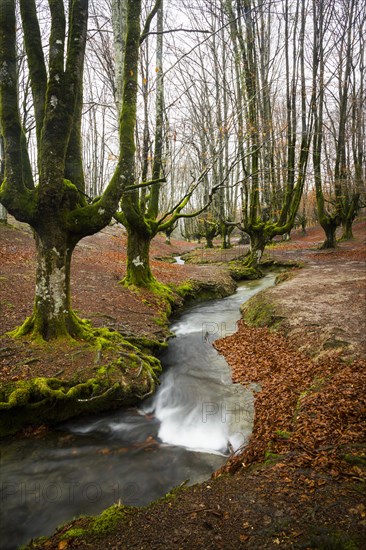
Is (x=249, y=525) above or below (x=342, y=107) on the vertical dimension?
below

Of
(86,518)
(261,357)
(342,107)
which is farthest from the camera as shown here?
(342,107)

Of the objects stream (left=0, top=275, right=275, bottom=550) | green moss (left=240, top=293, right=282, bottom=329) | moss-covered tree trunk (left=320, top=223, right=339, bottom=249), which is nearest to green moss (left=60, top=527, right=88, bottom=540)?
stream (left=0, top=275, right=275, bottom=550)

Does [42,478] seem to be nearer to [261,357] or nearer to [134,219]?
[261,357]

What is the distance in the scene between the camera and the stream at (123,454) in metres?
3.51

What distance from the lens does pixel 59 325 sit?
5.45m

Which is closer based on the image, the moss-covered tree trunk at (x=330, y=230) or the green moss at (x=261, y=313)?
the green moss at (x=261, y=313)

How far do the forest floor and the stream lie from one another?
522mm

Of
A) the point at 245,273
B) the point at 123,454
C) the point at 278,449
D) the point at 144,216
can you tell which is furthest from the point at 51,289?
the point at 245,273

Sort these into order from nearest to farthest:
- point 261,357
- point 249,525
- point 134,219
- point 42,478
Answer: point 249,525, point 42,478, point 261,357, point 134,219

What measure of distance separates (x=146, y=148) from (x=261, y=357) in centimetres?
742

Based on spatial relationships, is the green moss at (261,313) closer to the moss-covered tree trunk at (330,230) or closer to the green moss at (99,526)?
the green moss at (99,526)

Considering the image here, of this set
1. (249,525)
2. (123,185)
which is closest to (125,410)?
(249,525)

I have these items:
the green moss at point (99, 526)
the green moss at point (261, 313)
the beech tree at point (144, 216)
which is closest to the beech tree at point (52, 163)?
the green moss at point (99, 526)

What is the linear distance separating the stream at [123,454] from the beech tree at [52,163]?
6.25 feet
